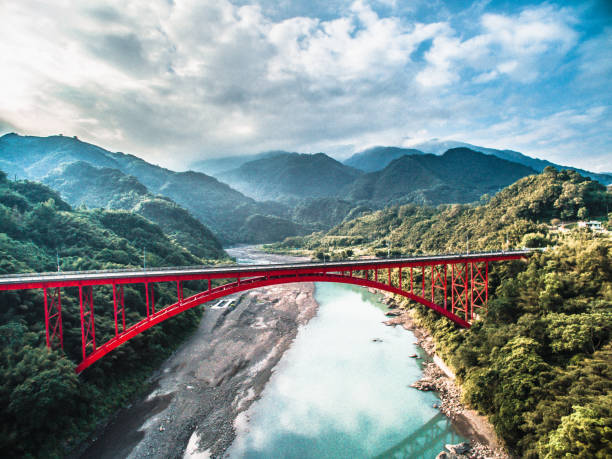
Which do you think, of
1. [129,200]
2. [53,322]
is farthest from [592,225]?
[129,200]

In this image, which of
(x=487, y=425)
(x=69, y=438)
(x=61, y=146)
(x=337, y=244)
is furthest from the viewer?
(x=61, y=146)

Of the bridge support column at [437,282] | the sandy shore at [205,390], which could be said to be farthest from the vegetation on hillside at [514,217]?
the sandy shore at [205,390]

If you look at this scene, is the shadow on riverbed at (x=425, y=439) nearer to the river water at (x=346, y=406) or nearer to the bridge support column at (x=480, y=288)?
the river water at (x=346, y=406)

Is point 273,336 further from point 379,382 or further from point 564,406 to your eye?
point 564,406

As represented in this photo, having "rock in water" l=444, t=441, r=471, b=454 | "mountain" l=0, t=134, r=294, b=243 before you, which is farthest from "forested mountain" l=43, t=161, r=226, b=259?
"rock in water" l=444, t=441, r=471, b=454

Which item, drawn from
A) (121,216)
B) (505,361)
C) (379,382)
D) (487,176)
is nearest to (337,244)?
(121,216)

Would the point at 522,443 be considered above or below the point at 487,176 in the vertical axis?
below

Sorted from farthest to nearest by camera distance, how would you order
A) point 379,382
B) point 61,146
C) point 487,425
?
point 61,146, point 379,382, point 487,425

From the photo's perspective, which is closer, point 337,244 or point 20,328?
point 20,328
